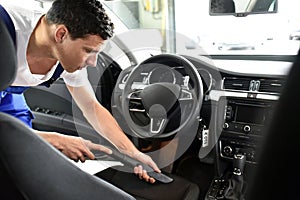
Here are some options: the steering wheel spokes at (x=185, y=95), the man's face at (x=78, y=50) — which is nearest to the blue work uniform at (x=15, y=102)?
the man's face at (x=78, y=50)

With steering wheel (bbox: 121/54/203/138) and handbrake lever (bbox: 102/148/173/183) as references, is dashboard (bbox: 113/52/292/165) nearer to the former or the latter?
steering wheel (bbox: 121/54/203/138)

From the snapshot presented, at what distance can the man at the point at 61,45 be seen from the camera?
1.35 m

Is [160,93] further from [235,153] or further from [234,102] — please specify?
[235,153]

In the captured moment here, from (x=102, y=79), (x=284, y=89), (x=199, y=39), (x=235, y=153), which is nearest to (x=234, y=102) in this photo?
(x=235, y=153)

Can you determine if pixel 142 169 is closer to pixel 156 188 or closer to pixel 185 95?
pixel 156 188

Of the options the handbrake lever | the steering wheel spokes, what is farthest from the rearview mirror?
the handbrake lever

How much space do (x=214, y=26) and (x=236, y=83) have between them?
3.36 ft

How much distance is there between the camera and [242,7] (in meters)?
1.73

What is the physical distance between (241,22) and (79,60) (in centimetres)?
135

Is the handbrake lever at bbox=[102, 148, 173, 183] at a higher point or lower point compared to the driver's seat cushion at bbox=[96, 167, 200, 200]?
higher

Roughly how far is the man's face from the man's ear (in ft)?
0.04

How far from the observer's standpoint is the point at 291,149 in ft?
1.35

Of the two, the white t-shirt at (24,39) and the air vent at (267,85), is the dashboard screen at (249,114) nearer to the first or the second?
the air vent at (267,85)

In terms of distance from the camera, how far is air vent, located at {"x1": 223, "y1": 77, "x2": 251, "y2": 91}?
1.77m
